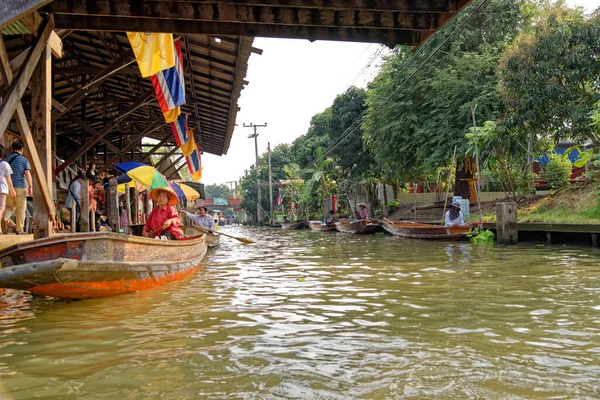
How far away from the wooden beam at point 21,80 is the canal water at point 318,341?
7.13ft

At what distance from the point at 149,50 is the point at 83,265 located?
3495 millimetres

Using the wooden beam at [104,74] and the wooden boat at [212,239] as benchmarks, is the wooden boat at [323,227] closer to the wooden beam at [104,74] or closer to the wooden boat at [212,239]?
the wooden boat at [212,239]

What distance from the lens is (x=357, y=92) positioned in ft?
111

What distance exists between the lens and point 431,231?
58.0 feet

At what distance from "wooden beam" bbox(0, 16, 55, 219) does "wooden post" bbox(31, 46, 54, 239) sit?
0.11ft

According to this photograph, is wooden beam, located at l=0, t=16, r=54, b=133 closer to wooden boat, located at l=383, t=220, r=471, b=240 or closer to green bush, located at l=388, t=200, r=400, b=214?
wooden boat, located at l=383, t=220, r=471, b=240

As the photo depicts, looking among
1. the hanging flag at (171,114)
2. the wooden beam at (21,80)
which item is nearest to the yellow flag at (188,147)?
the hanging flag at (171,114)

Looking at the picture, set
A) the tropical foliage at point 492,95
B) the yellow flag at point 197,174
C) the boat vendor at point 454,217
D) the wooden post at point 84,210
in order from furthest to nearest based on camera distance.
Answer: the yellow flag at point 197,174, the boat vendor at point 454,217, the tropical foliage at point 492,95, the wooden post at point 84,210

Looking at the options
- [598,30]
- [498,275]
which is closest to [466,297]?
[498,275]

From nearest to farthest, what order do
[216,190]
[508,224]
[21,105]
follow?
[21,105]
[508,224]
[216,190]

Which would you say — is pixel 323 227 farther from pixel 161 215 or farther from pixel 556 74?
pixel 161 215

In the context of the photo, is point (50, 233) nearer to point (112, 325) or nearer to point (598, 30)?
point (112, 325)

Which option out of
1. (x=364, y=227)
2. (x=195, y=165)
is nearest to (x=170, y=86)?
(x=195, y=165)

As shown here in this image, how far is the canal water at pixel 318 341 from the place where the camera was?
3.34 metres
